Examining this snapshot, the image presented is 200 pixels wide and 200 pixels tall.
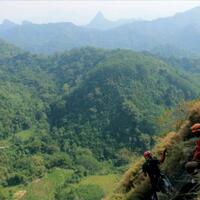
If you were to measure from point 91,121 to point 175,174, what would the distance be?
141536 millimetres

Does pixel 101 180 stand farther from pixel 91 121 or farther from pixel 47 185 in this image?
pixel 91 121


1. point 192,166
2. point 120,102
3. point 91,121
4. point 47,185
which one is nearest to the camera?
point 192,166

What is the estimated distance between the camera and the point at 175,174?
37.1 feet

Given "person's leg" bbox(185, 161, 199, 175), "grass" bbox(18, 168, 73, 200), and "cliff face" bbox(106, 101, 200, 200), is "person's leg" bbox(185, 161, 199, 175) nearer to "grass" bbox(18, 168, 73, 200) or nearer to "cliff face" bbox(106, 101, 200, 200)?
"cliff face" bbox(106, 101, 200, 200)

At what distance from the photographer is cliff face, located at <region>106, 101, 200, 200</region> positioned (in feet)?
31.1

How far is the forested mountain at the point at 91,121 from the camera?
116750 millimetres

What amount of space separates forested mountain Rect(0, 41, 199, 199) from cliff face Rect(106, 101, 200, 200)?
80.4 meters

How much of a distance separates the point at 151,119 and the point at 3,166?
48967mm

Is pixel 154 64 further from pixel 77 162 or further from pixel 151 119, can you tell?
pixel 77 162

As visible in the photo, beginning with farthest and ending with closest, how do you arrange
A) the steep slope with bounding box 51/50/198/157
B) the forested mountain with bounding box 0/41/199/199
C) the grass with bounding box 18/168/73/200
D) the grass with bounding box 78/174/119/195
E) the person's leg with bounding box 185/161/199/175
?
the steep slope with bounding box 51/50/198/157 → the forested mountain with bounding box 0/41/199/199 → the grass with bounding box 78/174/119/195 → the grass with bounding box 18/168/73/200 → the person's leg with bounding box 185/161/199/175

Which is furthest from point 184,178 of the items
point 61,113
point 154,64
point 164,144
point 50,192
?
point 154,64

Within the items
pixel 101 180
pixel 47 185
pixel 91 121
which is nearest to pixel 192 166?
pixel 101 180

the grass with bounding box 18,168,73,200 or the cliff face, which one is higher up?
the cliff face

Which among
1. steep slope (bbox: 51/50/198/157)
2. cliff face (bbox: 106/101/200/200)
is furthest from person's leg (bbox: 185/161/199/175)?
steep slope (bbox: 51/50/198/157)
